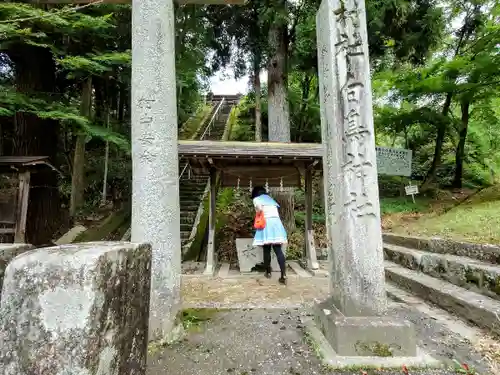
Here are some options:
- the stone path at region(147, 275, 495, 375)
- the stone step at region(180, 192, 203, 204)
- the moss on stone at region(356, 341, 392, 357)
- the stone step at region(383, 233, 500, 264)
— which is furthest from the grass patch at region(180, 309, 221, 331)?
the stone step at region(180, 192, 203, 204)

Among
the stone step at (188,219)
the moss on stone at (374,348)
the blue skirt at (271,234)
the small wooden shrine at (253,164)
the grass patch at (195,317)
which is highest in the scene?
the small wooden shrine at (253,164)

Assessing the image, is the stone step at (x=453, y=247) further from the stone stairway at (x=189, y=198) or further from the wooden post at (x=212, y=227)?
the stone stairway at (x=189, y=198)

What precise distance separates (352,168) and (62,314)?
2.68 metres

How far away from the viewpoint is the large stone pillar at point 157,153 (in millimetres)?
3324

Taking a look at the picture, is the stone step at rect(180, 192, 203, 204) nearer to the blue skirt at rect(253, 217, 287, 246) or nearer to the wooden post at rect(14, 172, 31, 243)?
the wooden post at rect(14, 172, 31, 243)

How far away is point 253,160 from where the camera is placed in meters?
7.95

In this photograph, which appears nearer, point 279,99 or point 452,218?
point 452,218

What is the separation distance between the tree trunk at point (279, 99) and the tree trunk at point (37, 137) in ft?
20.3

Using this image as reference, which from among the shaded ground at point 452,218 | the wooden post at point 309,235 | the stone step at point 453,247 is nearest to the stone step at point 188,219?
the wooden post at point 309,235

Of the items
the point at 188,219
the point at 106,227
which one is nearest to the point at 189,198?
the point at 188,219

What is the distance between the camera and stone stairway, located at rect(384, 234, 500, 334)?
354cm

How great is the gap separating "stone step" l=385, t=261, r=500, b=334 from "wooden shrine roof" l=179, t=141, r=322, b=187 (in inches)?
123

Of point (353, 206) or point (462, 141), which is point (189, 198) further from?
point (462, 141)

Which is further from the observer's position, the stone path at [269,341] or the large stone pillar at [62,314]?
the stone path at [269,341]
